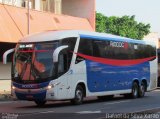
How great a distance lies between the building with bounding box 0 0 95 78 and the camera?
126 feet

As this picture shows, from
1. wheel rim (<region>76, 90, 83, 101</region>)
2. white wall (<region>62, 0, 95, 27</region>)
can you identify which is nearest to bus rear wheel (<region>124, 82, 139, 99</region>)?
wheel rim (<region>76, 90, 83, 101</region>)

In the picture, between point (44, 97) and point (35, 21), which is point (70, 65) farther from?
point (35, 21)

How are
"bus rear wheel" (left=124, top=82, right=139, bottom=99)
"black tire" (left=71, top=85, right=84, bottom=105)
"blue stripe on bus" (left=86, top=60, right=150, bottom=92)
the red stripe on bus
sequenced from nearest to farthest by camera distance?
"black tire" (left=71, top=85, right=84, bottom=105), the red stripe on bus, "blue stripe on bus" (left=86, top=60, right=150, bottom=92), "bus rear wheel" (left=124, top=82, right=139, bottom=99)

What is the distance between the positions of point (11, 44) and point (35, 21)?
258cm

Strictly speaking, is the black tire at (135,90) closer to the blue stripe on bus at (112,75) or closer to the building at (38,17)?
the blue stripe on bus at (112,75)

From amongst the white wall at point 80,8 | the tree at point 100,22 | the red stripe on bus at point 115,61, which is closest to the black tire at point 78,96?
the red stripe on bus at point 115,61

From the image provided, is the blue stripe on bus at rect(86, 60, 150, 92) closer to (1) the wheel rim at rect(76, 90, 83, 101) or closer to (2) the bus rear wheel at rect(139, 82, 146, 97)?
(2) the bus rear wheel at rect(139, 82, 146, 97)

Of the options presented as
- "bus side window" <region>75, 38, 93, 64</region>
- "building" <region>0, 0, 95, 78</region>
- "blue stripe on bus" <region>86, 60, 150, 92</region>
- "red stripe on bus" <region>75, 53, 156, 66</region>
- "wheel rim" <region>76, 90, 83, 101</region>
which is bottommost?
"wheel rim" <region>76, 90, 83, 101</region>

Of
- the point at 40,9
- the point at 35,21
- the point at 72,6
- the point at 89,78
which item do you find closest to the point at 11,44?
the point at 35,21

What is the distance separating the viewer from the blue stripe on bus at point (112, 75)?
26203 mm

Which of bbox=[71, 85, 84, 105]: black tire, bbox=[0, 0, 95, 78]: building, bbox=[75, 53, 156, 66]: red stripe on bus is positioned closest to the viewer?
bbox=[71, 85, 84, 105]: black tire

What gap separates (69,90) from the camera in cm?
2409

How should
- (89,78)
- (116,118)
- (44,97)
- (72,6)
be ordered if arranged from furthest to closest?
(72,6)
(89,78)
(44,97)
(116,118)

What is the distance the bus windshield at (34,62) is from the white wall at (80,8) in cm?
2658
